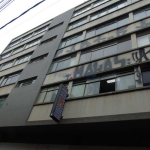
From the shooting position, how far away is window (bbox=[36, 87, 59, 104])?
11891mm

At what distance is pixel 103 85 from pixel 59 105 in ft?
10.5

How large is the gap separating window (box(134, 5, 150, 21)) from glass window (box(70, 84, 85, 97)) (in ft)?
27.7

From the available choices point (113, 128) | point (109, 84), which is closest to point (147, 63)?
point (109, 84)

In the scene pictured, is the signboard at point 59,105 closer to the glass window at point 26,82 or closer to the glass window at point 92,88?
the glass window at point 92,88

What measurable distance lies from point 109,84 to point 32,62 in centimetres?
1219

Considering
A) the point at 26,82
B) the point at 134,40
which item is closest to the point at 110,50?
the point at 134,40

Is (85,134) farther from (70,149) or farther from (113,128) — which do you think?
(113,128)

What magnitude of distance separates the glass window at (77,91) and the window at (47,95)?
5.58 feet

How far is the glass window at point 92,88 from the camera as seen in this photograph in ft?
32.8

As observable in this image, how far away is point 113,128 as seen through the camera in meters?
8.17

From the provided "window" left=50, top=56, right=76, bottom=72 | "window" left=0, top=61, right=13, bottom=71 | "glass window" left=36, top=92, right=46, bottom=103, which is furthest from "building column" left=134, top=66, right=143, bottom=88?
"window" left=0, top=61, right=13, bottom=71

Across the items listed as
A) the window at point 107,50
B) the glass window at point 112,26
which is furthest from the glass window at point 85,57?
the glass window at point 112,26

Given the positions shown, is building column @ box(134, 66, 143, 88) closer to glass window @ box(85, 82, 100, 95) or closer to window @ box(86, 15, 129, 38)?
glass window @ box(85, 82, 100, 95)

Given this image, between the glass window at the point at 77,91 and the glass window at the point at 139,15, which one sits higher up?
the glass window at the point at 139,15
